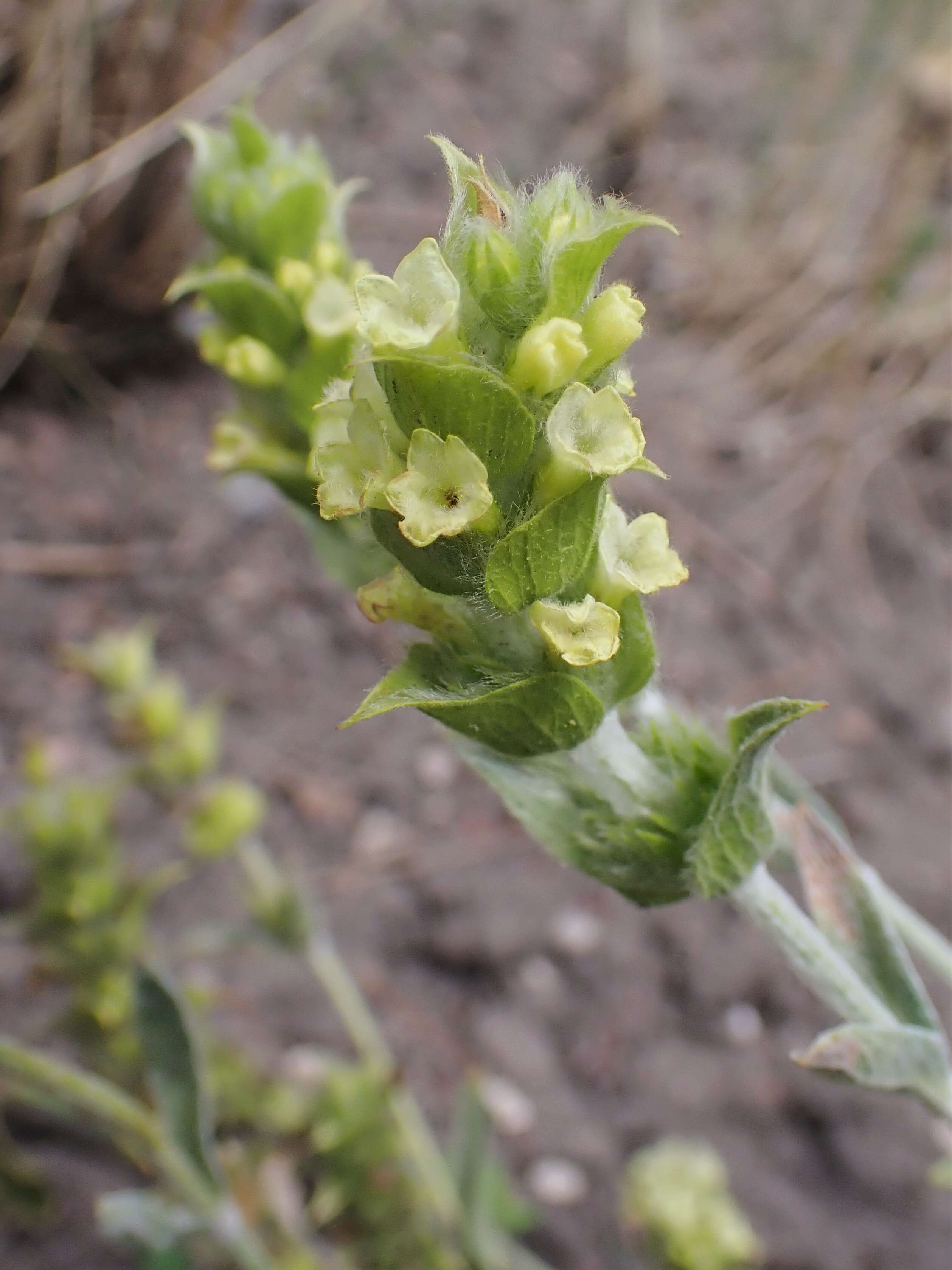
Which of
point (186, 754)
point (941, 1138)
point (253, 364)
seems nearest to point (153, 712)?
point (186, 754)

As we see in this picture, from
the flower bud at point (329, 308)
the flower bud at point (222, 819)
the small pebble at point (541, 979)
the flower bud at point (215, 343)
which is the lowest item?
the small pebble at point (541, 979)

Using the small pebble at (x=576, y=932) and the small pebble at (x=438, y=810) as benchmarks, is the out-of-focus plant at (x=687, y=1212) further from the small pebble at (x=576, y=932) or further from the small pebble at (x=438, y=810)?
the small pebble at (x=438, y=810)

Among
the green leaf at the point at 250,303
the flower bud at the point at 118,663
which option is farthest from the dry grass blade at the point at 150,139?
the green leaf at the point at 250,303

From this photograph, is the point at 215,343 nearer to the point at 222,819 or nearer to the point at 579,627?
the point at 579,627

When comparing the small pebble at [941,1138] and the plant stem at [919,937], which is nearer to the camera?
the plant stem at [919,937]

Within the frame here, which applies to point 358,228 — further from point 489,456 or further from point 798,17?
point 489,456

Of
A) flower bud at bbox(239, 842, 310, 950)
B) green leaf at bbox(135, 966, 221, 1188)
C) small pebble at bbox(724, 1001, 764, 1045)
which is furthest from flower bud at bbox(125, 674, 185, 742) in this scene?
small pebble at bbox(724, 1001, 764, 1045)

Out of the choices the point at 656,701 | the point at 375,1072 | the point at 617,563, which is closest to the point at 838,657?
the point at 375,1072

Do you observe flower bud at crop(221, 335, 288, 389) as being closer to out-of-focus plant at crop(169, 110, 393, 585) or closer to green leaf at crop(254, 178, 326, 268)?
out-of-focus plant at crop(169, 110, 393, 585)
